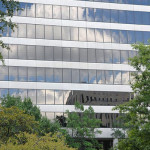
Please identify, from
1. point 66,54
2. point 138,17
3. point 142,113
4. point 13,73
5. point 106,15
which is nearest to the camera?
point 142,113

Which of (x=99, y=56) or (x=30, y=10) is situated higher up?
(x=30, y=10)

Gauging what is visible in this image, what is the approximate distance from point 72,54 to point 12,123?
92.8ft

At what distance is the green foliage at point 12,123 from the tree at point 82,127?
20549 mm

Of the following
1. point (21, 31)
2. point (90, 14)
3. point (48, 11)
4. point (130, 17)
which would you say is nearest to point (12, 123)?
point (21, 31)

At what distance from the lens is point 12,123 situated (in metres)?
23.3

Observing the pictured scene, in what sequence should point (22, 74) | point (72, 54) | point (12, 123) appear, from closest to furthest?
point (12, 123), point (22, 74), point (72, 54)

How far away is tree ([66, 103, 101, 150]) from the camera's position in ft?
145

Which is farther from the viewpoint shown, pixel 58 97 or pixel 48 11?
pixel 48 11

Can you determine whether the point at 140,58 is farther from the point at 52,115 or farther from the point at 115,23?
the point at 115,23

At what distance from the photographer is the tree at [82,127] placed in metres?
44.2

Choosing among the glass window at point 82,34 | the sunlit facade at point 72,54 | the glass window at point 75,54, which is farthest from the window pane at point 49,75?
the glass window at point 82,34

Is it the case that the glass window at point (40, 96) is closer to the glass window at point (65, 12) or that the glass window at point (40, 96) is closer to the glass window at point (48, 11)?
the glass window at point (48, 11)

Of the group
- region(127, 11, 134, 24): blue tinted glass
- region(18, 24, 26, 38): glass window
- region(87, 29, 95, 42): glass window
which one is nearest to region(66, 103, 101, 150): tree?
region(87, 29, 95, 42): glass window

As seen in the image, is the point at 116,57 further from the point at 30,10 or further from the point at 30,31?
the point at 30,10
